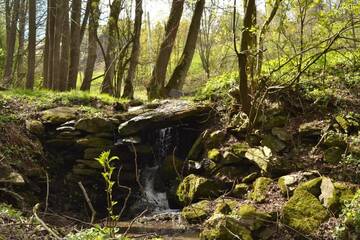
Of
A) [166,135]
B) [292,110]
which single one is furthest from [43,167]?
[292,110]

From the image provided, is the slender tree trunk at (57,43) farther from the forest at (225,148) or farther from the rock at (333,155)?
the rock at (333,155)

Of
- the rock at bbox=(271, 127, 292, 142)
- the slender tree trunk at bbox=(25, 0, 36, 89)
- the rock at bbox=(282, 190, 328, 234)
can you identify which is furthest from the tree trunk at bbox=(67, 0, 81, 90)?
the rock at bbox=(282, 190, 328, 234)

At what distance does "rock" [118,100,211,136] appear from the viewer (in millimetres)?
9695

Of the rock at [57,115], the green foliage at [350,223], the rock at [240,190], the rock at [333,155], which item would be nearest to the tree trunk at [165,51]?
the rock at [57,115]

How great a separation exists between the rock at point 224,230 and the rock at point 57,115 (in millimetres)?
4534

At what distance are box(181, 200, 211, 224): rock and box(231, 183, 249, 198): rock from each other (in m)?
0.59

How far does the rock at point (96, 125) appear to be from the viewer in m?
9.45

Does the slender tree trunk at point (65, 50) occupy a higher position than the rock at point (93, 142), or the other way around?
the slender tree trunk at point (65, 50)

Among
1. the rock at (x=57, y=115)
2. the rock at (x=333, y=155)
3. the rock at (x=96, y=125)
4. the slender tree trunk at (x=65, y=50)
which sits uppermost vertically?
the slender tree trunk at (x=65, y=50)

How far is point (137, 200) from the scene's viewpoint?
31.2 ft

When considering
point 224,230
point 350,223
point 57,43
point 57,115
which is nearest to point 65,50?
point 57,43

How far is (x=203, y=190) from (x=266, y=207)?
147 centimetres

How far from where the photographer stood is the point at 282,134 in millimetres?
8492

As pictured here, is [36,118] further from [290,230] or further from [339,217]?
[339,217]
